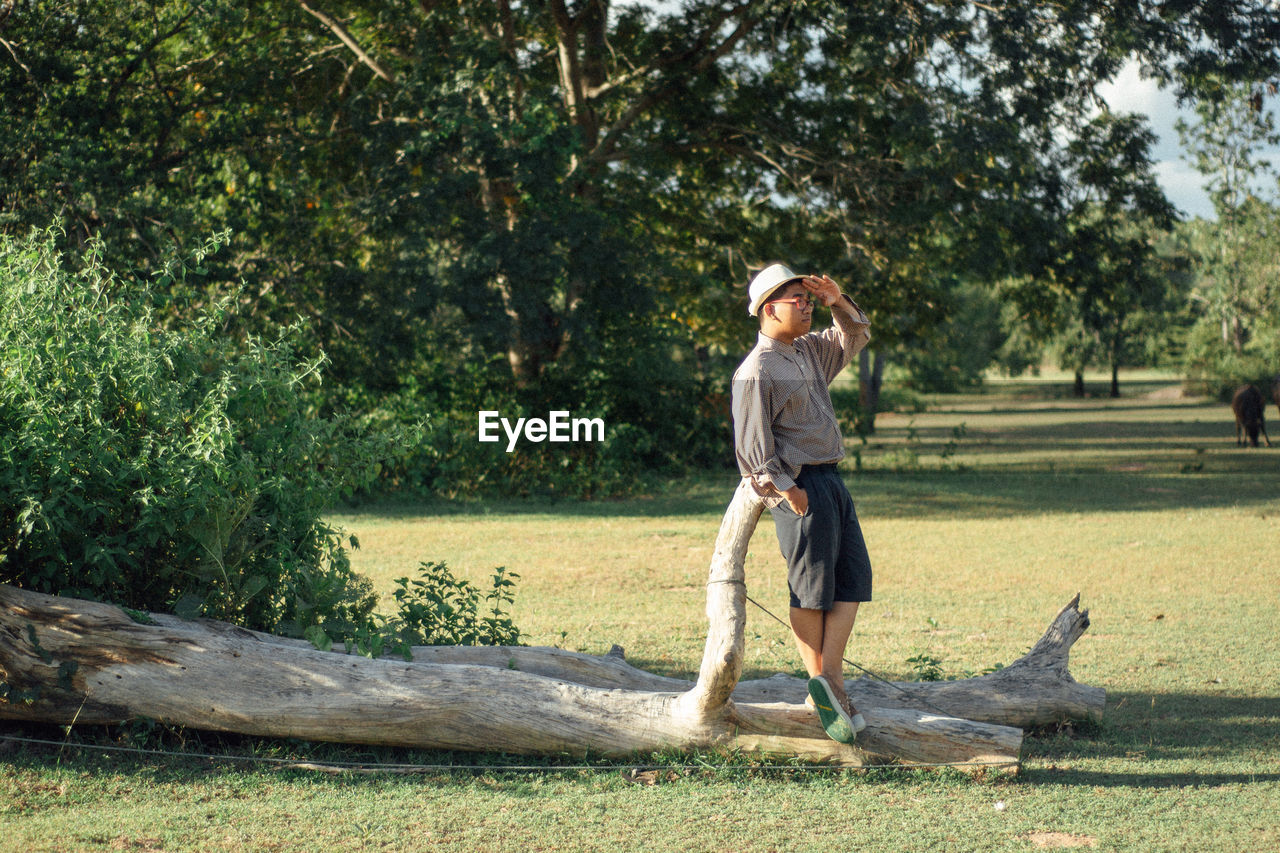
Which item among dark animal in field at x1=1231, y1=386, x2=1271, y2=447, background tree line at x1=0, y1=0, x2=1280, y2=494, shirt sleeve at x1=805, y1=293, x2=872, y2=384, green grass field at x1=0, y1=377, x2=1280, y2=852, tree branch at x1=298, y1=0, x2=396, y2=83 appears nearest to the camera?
green grass field at x1=0, y1=377, x2=1280, y2=852

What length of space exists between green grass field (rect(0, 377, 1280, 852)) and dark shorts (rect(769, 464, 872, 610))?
2.72 feet

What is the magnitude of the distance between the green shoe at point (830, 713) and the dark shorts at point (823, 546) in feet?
1.07

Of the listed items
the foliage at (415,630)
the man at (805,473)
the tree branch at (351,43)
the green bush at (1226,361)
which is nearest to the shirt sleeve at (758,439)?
the man at (805,473)

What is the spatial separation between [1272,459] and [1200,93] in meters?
9.36

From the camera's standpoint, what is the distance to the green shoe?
15.0ft

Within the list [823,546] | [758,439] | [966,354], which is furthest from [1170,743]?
[966,354]

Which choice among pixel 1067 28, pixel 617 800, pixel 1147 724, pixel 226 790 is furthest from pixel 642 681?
pixel 1067 28

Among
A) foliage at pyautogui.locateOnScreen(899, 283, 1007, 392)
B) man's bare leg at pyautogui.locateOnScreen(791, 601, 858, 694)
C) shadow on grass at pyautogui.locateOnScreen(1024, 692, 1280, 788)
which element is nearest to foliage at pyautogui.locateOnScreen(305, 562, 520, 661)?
man's bare leg at pyautogui.locateOnScreen(791, 601, 858, 694)

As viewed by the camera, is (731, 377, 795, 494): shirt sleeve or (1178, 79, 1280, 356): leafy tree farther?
(1178, 79, 1280, 356): leafy tree

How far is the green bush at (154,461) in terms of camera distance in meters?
4.98

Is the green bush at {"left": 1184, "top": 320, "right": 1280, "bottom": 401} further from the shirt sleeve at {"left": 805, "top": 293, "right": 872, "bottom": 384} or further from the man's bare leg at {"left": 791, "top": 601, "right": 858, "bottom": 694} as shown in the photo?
the man's bare leg at {"left": 791, "top": 601, "right": 858, "bottom": 694}

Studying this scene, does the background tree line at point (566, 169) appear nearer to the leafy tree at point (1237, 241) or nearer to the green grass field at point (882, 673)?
the green grass field at point (882, 673)

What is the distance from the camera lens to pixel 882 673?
259 inches

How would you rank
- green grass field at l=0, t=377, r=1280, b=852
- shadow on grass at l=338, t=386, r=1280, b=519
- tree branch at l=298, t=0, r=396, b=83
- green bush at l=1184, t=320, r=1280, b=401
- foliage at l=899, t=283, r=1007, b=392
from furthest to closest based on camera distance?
foliage at l=899, t=283, r=1007, b=392
green bush at l=1184, t=320, r=1280, b=401
tree branch at l=298, t=0, r=396, b=83
shadow on grass at l=338, t=386, r=1280, b=519
green grass field at l=0, t=377, r=1280, b=852
